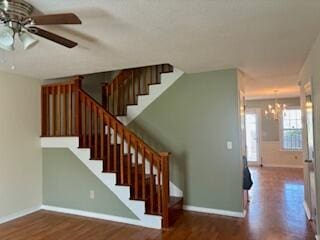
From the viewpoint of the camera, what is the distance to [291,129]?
9.20 m

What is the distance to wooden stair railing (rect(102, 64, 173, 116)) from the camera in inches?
210

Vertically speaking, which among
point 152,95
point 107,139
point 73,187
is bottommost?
point 73,187

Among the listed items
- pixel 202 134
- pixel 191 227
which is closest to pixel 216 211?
pixel 191 227

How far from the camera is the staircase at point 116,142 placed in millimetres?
3895

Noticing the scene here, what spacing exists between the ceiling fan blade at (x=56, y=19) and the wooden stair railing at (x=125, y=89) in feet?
11.0

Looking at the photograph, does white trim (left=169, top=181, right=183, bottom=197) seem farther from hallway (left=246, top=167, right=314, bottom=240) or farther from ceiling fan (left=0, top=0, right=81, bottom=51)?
ceiling fan (left=0, top=0, right=81, bottom=51)

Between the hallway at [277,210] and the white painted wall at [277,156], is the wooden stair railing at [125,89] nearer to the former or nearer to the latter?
the hallway at [277,210]

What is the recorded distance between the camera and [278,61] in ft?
12.6

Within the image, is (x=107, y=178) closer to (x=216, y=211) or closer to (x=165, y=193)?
(x=165, y=193)

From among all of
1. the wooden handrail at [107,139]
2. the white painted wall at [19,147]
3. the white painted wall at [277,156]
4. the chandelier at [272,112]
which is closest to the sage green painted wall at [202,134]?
the wooden handrail at [107,139]

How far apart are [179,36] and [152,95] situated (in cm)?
228

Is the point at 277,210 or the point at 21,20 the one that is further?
the point at 277,210

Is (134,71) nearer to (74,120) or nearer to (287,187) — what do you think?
(74,120)

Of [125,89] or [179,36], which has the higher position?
[179,36]
